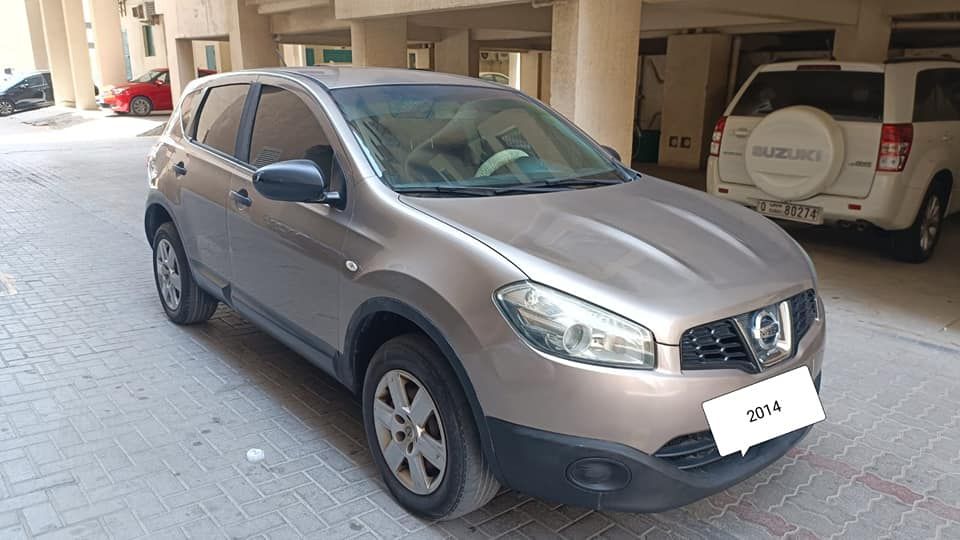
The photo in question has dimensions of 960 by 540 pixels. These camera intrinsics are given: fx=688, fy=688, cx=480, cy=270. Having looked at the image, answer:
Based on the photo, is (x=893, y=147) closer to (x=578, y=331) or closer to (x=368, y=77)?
(x=368, y=77)

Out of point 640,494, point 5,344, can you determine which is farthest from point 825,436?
point 5,344

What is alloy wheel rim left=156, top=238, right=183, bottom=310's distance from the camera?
459cm

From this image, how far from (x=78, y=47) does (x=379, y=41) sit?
68.1 ft

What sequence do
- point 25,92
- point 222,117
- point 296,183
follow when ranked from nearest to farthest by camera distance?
1. point 296,183
2. point 222,117
3. point 25,92

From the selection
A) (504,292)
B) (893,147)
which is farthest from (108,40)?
(504,292)

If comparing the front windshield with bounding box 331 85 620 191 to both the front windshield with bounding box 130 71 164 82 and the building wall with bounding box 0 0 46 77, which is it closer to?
the front windshield with bounding box 130 71 164 82

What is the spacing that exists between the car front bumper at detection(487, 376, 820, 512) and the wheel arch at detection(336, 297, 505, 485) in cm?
7

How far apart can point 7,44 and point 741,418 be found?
4526cm

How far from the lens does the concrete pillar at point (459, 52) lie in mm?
15727

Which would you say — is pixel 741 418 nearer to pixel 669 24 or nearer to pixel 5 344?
pixel 5 344

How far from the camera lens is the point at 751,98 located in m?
6.93

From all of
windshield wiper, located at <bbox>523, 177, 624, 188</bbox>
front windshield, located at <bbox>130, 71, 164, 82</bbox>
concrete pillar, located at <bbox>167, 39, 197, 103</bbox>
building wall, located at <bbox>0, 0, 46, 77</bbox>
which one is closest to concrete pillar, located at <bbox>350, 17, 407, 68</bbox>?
windshield wiper, located at <bbox>523, 177, 624, 188</bbox>

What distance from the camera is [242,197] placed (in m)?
3.54

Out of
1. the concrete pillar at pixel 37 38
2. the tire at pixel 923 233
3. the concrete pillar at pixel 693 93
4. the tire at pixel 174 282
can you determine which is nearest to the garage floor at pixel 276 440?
the tire at pixel 174 282
